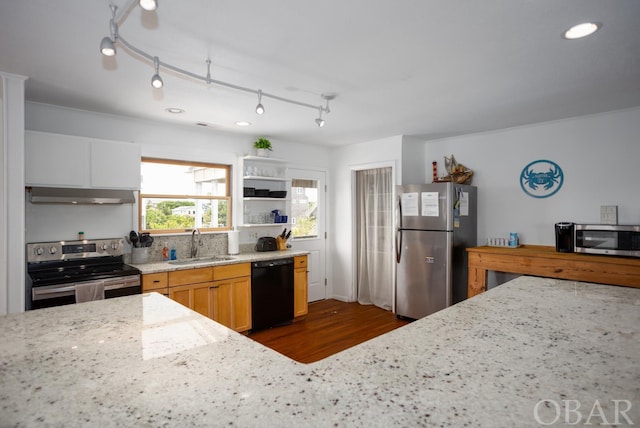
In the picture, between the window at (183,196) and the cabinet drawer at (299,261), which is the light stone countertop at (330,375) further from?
the cabinet drawer at (299,261)

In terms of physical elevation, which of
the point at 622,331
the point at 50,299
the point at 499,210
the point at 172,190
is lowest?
the point at 50,299

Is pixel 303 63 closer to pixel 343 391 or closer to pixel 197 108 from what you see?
pixel 197 108

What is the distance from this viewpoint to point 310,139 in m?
4.85


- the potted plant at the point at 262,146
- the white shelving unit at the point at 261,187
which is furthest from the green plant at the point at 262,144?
the white shelving unit at the point at 261,187

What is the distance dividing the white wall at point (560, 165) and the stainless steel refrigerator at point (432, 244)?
31 cm

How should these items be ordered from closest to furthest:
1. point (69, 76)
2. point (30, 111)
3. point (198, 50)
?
point (198, 50)
point (69, 76)
point (30, 111)

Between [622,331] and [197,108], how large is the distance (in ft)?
11.1

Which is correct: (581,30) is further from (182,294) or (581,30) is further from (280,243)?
(280,243)

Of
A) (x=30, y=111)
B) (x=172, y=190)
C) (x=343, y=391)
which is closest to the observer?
(x=343, y=391)

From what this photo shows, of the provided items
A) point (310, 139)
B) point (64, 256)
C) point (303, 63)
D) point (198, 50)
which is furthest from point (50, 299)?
point (310, 139)

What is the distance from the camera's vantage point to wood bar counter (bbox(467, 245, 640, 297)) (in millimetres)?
3053

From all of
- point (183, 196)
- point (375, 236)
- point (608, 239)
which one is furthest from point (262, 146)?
point (608, 239)

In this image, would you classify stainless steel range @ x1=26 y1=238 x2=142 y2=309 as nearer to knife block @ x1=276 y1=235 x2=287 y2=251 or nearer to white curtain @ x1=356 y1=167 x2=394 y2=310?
knife block @ x1=276 y1=235 x2=287 y2=251

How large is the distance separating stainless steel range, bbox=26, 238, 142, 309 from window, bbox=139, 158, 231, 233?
505 millimetres
